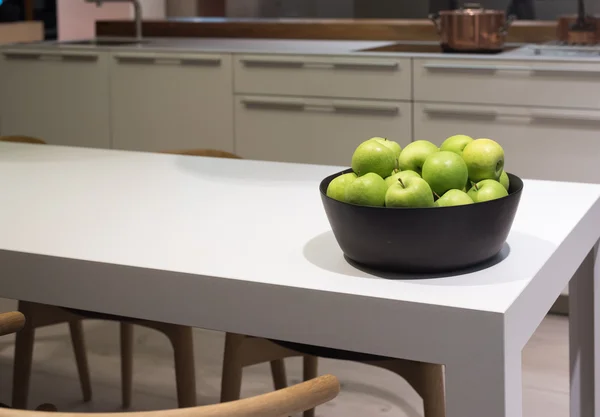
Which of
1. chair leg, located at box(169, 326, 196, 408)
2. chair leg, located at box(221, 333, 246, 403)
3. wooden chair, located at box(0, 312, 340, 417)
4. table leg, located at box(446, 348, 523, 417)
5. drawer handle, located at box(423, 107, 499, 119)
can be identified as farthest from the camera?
drawer handle, located at box(423, 107, 499, 119)

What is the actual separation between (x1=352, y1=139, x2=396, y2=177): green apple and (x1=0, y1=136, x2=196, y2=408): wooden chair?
3.13ft

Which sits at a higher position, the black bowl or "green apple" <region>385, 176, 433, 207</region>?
"green apple" <region>385, 176, 433, 207</region>

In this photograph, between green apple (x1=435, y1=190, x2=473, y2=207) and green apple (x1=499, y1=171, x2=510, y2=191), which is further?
green apple (x1=499, y1=171, x2=510, y2=191)

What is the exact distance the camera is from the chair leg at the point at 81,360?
2.66m

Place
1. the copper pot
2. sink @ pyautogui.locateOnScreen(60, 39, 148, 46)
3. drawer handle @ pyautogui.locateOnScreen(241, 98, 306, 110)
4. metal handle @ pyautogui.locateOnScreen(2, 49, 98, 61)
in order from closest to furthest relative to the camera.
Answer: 1. the copper pot
2. drawer handle @ pyautogui.locateOnScreen(241, 98, 306, 110)
3. metal handle @ pyautogui.locateOnScreen(2, 49, 98, 61)
4. sink @ pyautogui.locateOnScreen(60, 39, 148, 46)

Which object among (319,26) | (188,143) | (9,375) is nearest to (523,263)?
(9,375)

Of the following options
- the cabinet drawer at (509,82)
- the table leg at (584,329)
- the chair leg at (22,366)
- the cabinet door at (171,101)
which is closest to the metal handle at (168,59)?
the cabinet door at (171,101)

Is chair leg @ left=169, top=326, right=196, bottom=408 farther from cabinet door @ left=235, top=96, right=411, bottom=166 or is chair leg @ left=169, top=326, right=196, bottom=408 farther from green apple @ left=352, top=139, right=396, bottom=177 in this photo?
cabinet door @ left=235, top=96, right=411, bottom=166

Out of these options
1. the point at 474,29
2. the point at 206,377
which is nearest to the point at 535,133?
the point at 474,29

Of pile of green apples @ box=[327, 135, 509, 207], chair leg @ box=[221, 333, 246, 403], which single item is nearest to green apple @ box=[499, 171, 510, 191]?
pile of green apples @ box=[327, 135, 509, 207]

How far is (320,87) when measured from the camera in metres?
3.75

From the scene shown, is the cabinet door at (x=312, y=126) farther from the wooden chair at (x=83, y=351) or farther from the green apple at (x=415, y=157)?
the green apple at (x=415, y=157)

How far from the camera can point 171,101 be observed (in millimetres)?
4094

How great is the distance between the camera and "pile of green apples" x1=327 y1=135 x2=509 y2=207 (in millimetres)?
1241
